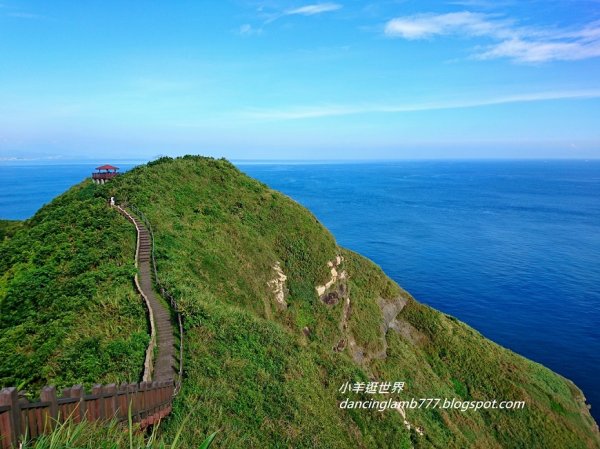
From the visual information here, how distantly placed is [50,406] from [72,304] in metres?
15.8

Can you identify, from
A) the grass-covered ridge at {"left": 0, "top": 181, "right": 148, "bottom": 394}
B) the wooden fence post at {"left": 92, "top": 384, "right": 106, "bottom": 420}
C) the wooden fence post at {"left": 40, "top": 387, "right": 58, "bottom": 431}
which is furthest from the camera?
the grass-covered ridge at {"left": 0, "top": 181, "right": 148, "bottom": 394}

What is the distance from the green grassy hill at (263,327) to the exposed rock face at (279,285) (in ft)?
0.52

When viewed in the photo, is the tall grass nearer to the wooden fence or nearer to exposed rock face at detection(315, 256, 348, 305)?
the wooden fence

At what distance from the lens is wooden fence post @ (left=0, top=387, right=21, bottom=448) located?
629cm

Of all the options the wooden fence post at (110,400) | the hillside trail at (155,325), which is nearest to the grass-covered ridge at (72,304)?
the hillside trail at (155,325)

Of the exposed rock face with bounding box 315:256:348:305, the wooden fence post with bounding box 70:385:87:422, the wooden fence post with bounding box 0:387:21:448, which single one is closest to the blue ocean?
the exposed rock face with bounding box 315:256:348:305

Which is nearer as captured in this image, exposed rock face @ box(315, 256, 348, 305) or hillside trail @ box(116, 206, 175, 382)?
hillside trail @ box(116, 206, 175, 382)

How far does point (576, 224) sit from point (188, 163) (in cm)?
14926

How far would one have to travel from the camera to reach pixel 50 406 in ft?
24.2

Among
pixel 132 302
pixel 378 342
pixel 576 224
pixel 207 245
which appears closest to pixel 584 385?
pixel 378 342

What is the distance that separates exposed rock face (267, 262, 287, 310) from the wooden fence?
75.8 ft

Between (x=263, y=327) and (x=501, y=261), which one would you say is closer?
(x=263, y=327)

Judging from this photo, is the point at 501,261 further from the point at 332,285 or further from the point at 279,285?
the point at 279,285

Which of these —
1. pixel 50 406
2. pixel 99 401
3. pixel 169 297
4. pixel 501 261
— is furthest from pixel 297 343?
pixel 501 261
